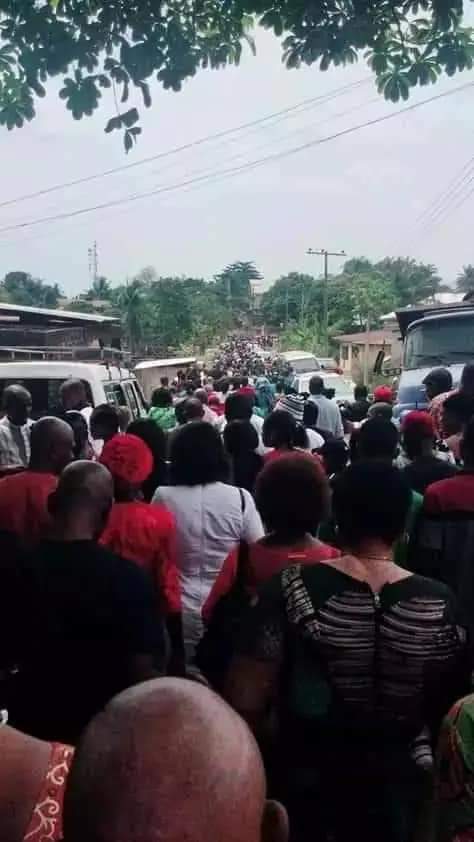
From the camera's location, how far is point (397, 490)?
2.78m

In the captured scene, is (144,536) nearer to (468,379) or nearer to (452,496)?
(452,496)

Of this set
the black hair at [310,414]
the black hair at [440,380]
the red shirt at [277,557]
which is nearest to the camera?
the red shirt at [277,557]

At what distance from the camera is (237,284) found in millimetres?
112000

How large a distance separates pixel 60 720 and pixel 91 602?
1.16 feet

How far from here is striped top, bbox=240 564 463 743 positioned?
245cm

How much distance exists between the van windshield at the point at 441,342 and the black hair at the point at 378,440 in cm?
804

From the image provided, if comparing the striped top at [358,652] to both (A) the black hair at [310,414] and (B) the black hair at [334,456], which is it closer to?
(B) the black hair at [334,456]

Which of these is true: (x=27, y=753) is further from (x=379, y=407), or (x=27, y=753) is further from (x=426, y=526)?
(x=379, y=407)

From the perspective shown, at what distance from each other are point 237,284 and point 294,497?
361 ft

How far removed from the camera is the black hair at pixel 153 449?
559 cm

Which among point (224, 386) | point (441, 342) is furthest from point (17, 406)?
point (441, 342)

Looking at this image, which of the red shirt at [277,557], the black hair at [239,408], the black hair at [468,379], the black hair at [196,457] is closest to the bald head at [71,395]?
the black hair at [239,408]

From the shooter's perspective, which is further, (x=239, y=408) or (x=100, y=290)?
(x=100, y=290)

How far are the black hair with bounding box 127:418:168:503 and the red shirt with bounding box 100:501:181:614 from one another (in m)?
1.69
